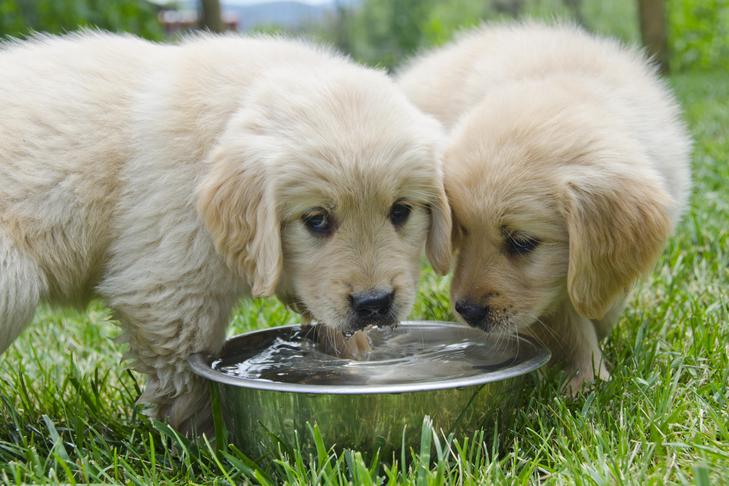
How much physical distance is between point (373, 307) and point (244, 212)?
0.50 m

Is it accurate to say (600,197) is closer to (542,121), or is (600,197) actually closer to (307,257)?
(542,121)

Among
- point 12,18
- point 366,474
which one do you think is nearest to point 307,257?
point 366,474

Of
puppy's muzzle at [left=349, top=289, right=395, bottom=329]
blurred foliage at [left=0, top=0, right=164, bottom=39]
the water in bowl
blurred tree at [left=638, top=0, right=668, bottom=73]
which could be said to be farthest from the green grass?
blurred tree at [left=638, top=0, right=668, bottom=73]

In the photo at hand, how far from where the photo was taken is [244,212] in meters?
2.76

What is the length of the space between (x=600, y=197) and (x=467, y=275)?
0.51m

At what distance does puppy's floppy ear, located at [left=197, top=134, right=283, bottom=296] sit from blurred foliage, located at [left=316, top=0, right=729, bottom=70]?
473 inches

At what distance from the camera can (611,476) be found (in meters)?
2.20

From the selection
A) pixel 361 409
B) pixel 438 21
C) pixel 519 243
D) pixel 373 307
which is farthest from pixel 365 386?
pixel 438 21

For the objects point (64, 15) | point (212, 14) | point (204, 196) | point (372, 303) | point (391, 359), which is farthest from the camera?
point (212, 14)

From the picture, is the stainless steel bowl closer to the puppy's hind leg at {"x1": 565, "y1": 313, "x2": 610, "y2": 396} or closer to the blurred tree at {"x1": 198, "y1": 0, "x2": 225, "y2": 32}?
the puppy's hind leg at {"x1": 565, "y1": 313, "x2": 610, "y2": 396}

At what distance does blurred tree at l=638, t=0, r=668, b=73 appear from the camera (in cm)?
1342

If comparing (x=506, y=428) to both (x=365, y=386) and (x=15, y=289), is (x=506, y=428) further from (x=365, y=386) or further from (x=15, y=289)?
(x=15, y=289)

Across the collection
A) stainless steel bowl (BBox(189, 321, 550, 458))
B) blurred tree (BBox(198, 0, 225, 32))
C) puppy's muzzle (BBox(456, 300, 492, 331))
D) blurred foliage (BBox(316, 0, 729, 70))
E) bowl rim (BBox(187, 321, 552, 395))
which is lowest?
stainless steel bowl (BBox(189, 321, 550, 458))

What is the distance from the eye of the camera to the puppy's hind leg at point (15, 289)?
8.91 ft
